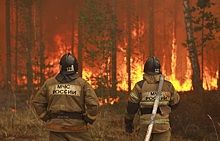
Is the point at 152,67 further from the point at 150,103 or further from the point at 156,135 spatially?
the point at 156,135

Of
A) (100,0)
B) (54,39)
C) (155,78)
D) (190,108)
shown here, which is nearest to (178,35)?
(54,39)

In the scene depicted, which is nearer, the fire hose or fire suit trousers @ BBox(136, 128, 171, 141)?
the fire hose

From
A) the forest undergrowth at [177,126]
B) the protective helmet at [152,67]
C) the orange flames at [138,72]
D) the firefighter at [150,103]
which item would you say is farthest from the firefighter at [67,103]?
the orange flames at [138,72]

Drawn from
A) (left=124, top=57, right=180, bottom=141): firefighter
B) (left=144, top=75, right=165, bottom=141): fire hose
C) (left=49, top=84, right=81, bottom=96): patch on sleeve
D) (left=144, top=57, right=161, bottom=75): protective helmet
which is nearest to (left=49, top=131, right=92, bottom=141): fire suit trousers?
(left=49, top=84, right=81, bottom=96): patch on sleeve

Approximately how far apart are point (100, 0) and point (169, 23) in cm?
2149

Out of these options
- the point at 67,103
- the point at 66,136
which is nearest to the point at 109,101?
the point at 66,136

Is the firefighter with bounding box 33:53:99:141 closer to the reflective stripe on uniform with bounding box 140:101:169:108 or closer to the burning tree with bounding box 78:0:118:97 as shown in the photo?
the reflective stripe on uniform with bounding box 140:101:169:108

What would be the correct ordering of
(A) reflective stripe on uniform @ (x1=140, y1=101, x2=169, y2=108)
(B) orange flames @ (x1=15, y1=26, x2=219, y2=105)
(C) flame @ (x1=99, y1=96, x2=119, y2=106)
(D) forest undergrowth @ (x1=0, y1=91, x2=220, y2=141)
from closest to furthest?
(A) reflective stripe on uniform @ (x1=140, y1=101, x2=169, y2=108)
(D) forest undergrowth @ (x1=0, y1=91, x2=220, y2=141)
(C) flame @ (x1=99, y1=96, x2=119, y2=106)
(B) orange flames @ (x1=15, y1=26, x2=219, y2=105)

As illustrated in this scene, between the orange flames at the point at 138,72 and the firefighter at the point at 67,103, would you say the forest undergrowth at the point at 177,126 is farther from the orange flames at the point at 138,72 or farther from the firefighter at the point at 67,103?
the orange flames at the point at 138,72

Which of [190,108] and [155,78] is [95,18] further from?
[155,78]

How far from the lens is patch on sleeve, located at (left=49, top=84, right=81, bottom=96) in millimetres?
4699

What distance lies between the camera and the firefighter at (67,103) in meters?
4.71

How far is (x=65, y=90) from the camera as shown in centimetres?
470

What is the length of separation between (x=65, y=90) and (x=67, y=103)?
0.20 metres
